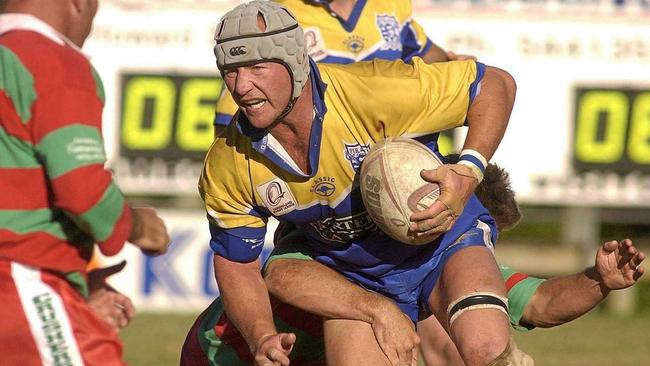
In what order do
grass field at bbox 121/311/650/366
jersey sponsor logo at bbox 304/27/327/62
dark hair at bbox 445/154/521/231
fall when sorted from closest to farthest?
dark hair at bbox 445/154/521/231
jersey sponsor logo at bbox 304/27/327/62
grass field at bbox 121/311/650/366

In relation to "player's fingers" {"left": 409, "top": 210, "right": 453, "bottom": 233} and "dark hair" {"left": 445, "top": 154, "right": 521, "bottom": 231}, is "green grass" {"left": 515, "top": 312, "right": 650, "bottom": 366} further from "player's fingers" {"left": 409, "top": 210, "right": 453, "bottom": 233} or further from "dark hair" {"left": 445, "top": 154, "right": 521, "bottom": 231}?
"player's fingers" {"left": 409, "top": 210, "right": 453, "bottom": 233}

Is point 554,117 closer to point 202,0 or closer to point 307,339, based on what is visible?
point 202,0


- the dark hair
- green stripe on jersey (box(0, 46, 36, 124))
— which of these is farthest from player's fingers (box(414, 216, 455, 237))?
green stripe on jersey (box(0, 46, 36, 124))

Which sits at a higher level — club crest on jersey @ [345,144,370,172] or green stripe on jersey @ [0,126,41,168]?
green stripe on jersey @ [0,126,41,168]

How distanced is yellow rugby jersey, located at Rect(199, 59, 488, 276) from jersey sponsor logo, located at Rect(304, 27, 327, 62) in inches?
59.8

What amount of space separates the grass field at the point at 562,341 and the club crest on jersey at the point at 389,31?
3.17 meters

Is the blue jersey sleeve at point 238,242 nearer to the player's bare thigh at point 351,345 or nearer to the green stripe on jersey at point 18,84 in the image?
the player's bare thigh at point 351,345

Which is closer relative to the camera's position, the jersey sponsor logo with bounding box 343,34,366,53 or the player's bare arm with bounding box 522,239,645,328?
the player's bare arm with bounding box 522,239,645,328

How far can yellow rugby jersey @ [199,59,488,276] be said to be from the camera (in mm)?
5473

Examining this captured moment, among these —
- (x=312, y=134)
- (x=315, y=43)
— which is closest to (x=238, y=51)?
(x=312, y=134)

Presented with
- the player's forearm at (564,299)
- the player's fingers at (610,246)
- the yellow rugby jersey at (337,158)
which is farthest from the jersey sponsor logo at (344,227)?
the player's fingers at (610,246)

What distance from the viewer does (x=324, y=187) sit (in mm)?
5520

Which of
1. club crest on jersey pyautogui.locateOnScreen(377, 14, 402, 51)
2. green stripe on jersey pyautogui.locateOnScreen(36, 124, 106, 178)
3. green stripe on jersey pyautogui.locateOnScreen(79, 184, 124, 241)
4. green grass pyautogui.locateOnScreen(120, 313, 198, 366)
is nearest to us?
green stripe on jersey pyautogui.locateOnScreen(36, 124, 106, 178)

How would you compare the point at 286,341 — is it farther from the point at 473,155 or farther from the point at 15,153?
the point at 15,153
